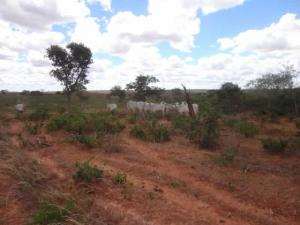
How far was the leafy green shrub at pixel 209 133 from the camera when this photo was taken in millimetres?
11148

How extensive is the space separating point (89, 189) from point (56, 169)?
68.9 inches

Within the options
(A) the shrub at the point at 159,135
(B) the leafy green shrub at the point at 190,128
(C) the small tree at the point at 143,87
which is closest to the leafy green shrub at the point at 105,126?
(A) the shrub at the point at 159,135

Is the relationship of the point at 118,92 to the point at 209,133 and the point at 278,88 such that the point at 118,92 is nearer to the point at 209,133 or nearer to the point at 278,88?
the point at 278,88

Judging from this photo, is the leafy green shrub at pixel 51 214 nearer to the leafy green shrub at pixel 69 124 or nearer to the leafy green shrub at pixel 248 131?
the leafy green shrub at pixel 69 124

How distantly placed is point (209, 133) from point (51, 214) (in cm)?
678

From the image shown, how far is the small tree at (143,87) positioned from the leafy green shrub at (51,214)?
2065 centimetres

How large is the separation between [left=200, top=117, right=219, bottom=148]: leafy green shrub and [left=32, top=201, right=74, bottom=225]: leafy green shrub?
6251 millimetres

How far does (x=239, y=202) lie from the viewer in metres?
6.71

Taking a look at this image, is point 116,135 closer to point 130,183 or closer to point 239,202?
point 130,183

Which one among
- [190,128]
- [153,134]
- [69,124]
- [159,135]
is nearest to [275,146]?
[190,128]

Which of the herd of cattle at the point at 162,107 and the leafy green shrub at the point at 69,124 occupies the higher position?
the herd of cattle at the point at 162,107

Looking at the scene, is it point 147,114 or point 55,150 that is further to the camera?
point 147,114

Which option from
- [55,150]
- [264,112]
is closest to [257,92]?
[264,112]

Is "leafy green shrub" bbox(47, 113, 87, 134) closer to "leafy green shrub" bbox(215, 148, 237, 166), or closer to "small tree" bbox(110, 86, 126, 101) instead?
"leafy green shrub" bbox(215, 148, 237, 166)
